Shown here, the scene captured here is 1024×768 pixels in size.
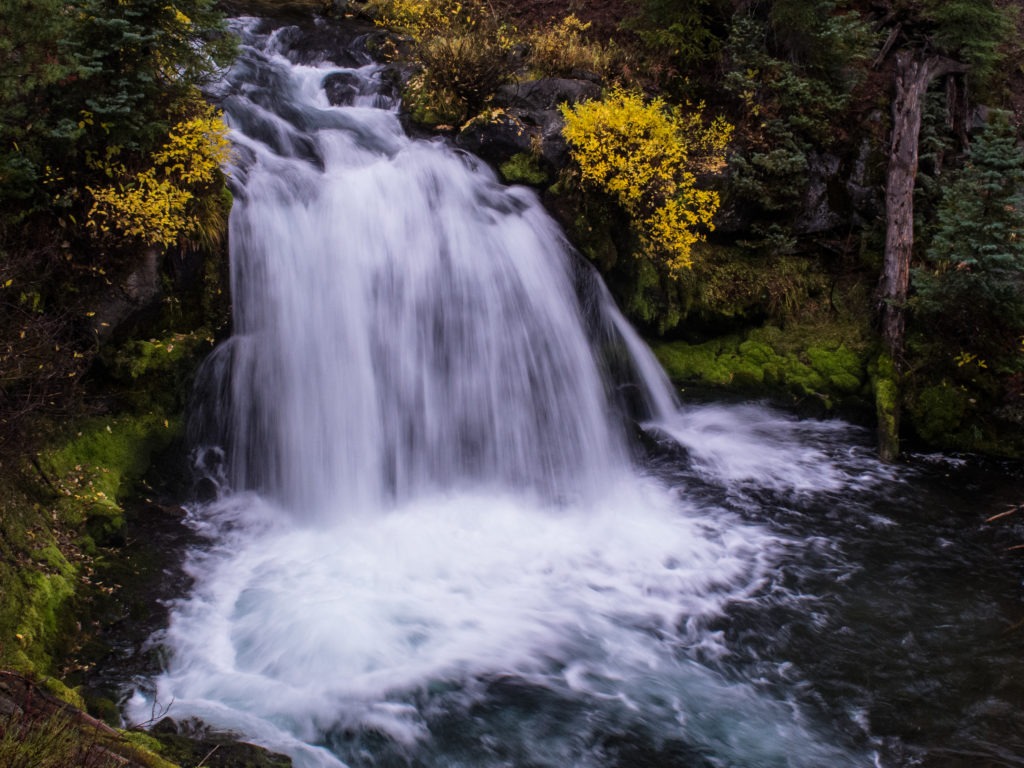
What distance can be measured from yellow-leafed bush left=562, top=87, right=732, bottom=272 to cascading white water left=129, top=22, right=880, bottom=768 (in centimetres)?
97

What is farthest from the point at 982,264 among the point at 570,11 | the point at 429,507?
the point at 570,11

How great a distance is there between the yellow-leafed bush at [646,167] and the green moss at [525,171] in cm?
51

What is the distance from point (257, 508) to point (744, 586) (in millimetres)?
4626

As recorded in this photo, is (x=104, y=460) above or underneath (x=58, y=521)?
above

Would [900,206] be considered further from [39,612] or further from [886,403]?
[39,612]

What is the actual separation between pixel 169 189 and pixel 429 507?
3.87 metres

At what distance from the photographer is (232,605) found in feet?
19.3

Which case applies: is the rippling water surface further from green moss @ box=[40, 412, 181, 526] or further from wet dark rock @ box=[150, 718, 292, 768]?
green moss @ box=[40, 412, 181, 526]

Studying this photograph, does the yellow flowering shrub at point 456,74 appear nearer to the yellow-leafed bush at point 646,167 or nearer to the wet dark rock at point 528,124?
the wet dark rock at point 528,124

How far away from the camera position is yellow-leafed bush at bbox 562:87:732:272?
29.9 feet

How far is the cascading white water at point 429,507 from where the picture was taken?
5035mm

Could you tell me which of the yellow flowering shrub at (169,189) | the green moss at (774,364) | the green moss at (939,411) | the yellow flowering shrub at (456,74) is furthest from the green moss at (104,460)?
the green moss at (939,411)

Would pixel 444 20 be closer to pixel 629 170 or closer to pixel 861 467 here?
pixel 629 170

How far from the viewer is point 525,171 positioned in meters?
9.65
